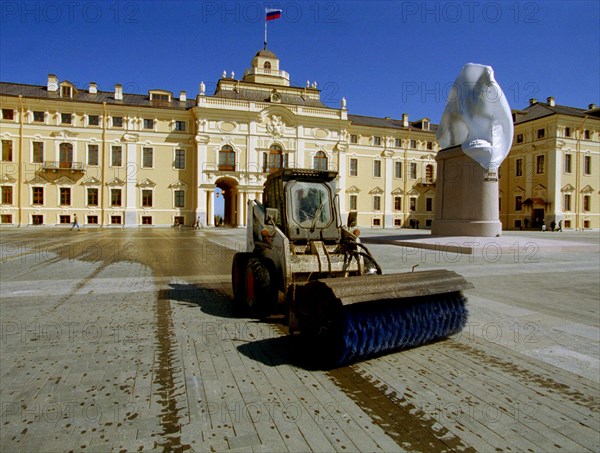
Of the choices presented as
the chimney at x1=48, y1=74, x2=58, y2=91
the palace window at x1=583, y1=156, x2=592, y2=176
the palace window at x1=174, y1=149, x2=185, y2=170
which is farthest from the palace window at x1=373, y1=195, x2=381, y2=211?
the chimney at x1=48, y1=74, x2=58, y2=91

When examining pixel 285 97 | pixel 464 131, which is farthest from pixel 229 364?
pixel 285 97

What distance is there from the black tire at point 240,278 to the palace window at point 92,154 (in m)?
Result: 42.7

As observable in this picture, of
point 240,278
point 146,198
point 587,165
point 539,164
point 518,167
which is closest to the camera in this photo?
point 240,278

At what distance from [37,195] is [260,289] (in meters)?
45.4

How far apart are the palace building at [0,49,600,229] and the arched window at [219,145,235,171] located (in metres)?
0.12

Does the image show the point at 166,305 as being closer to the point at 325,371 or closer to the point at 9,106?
the point at 325,371

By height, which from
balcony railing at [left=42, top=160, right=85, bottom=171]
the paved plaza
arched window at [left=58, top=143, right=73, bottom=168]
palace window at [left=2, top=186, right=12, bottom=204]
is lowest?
the paved plaza

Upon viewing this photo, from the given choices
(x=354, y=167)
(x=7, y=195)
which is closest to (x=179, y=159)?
(x=7, y=195)

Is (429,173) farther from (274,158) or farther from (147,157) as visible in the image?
(147,157)

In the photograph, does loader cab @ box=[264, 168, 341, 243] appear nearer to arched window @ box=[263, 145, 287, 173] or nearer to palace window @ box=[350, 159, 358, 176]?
arched window @ box=[263, 145, 287, 173]

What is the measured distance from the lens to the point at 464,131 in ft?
76.5

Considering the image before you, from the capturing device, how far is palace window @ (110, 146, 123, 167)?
143ft

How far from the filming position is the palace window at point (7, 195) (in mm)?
40312

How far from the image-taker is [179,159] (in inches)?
1796
